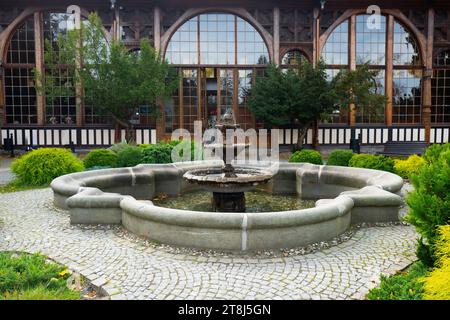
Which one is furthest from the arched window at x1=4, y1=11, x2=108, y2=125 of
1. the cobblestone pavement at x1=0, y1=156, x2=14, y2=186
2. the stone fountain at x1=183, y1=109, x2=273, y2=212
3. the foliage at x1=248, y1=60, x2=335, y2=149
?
the stone fountain at x1=183, y1=109, x2=273, y2=212

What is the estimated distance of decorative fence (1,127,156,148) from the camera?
17281 mm

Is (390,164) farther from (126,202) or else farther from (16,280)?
(16,280)

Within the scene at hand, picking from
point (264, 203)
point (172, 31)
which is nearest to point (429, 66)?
point (172, 31)

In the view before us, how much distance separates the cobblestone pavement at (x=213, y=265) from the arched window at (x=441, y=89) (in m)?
14.9

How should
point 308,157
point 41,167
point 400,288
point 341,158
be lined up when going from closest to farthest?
point 400,288 < point 41,167 < point 308,157 < point 341,158

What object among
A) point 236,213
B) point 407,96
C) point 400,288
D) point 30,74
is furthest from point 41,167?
point 407,96

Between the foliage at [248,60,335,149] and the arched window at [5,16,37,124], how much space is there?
10.2m

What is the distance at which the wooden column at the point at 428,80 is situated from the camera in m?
17.6

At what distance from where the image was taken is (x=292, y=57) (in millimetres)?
17781

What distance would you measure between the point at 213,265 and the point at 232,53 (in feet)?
48.1

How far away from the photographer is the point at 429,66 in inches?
696

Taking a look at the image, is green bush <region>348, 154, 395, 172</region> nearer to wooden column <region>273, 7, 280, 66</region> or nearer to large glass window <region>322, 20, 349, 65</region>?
wooden column <region>273, 7, 280, 66</region>

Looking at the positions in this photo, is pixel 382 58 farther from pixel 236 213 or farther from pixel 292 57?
pixel 236 213

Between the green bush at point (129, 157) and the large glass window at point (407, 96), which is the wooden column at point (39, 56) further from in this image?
the large glass window at point (407, 96)
